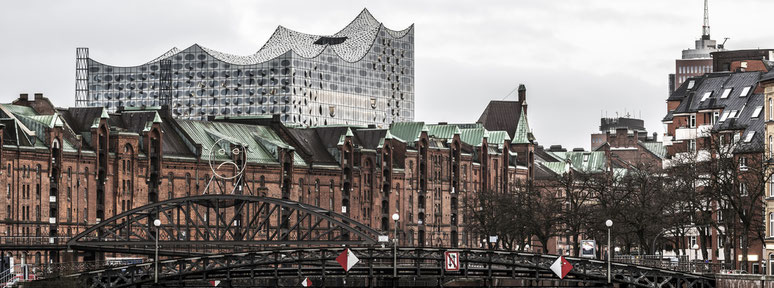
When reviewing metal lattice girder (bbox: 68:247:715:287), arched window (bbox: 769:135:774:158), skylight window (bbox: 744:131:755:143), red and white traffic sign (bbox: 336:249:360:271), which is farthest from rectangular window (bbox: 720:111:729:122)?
red and white traffic sign (bbox: 336:249:360:271)

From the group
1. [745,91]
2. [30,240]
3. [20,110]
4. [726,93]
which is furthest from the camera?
[20,110]

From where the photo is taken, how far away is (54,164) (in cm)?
18438

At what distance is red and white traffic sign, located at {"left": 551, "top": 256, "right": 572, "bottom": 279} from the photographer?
118 metres

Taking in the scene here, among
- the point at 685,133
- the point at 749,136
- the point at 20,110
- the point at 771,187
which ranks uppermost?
the point at 20,110

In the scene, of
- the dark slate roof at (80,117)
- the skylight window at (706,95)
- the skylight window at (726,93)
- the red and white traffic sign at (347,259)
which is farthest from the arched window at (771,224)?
the dark slate roof at (80,117)

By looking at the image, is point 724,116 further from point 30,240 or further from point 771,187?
point 30,240

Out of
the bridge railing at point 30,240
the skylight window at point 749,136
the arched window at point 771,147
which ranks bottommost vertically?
the bridge railing at point 30,240

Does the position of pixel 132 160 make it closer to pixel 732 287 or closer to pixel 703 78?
pixel 703 78

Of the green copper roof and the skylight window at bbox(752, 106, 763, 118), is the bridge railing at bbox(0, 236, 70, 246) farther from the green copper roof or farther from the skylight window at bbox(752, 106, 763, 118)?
the skylight window at bbox(752, 106, 763, 118)

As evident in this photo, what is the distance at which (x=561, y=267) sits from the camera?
118 meters

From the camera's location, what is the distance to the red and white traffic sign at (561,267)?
4646 inches

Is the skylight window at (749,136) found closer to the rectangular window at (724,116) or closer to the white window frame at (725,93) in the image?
the rectangular window at (724,116)

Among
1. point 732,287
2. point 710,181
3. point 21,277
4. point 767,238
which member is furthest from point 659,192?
point 21,277

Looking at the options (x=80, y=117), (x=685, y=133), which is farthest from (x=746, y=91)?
(x=80, y=117)
